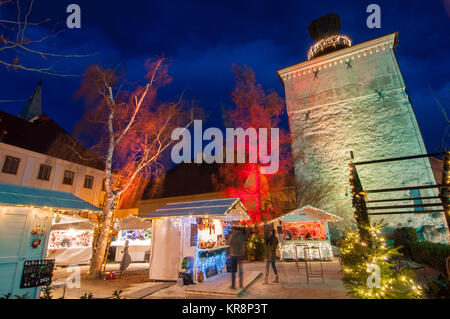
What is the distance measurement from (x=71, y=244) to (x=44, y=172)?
333 inches

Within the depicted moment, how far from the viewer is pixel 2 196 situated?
18.0 ft

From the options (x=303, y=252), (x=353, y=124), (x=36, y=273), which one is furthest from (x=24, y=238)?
(x=353, y=124)

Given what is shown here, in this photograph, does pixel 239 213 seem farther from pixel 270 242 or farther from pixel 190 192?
pixel 190 192

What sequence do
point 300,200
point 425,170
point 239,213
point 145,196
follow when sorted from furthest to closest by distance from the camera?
point 145,196 < point 300,200 < point 425,170 < point 239,213

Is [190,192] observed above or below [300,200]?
above

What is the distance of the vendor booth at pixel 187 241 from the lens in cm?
862

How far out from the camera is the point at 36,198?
614cm

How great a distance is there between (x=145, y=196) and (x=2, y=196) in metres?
23.4

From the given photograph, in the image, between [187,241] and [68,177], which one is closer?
[187,241]

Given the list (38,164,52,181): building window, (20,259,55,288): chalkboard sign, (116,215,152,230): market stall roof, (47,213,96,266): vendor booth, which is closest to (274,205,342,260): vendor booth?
(116,215,152,230): market stall roof

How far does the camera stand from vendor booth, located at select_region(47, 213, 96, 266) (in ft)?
46.4

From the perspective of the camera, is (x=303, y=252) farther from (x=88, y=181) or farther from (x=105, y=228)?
(x=88, y=181)

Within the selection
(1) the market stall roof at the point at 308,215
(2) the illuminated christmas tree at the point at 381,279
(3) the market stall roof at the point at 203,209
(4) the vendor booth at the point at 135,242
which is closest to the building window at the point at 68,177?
(4) the vendor booth at the point at 135,242
